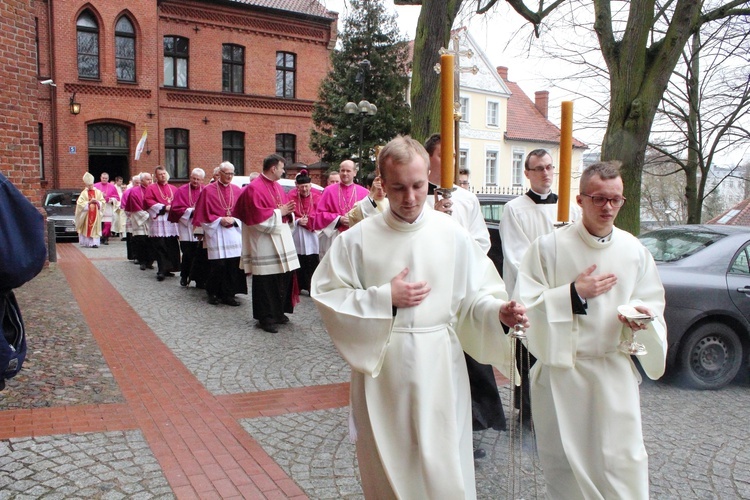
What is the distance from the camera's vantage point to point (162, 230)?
1297 centimetres

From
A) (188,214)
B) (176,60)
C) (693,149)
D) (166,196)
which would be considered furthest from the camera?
(176,60)

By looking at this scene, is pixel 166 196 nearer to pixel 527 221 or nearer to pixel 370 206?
pixel 370 206

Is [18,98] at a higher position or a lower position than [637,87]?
lower

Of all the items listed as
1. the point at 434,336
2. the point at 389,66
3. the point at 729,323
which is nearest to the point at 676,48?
the point at 729,323

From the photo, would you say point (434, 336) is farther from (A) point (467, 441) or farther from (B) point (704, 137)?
(B) point (704, 137)

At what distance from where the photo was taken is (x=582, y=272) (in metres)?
3.31

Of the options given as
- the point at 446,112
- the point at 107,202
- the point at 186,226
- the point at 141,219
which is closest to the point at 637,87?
the point at 186,226

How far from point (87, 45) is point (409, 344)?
27.2 metres

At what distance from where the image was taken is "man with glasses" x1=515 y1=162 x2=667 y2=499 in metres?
3.19

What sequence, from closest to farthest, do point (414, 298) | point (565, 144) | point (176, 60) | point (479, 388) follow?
1. point (414, 298)
2. point (565, 144)
3. point (479, 388)
4. point (176, 60)

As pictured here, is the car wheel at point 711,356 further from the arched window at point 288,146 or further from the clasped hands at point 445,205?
the arched window at point 288,146

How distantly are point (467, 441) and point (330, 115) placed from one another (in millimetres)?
25286

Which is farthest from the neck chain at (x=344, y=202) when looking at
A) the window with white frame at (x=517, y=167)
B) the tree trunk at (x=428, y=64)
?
the window with white frame at (x=517, y=167)

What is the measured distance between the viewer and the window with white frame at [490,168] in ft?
135
